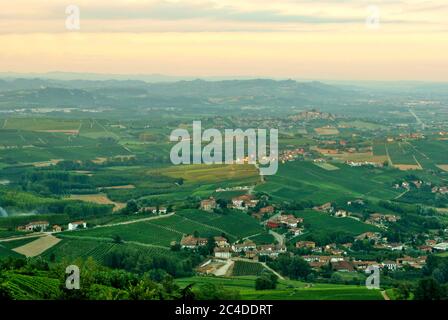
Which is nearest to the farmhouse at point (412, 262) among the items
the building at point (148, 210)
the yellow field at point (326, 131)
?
the building at point (148, 210)

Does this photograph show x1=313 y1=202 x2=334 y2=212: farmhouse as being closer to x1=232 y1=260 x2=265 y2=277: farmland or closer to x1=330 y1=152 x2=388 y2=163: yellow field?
x1=232 y1=260 x2=265 y2=277: farmland

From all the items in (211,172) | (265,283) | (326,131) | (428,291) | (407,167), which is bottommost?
(326,131)

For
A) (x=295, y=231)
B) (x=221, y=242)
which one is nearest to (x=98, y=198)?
(x=295, y=231)

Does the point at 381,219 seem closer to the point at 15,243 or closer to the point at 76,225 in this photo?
the point at 76,225

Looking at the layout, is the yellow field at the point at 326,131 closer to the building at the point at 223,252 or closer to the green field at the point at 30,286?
the building at the point at 223,252

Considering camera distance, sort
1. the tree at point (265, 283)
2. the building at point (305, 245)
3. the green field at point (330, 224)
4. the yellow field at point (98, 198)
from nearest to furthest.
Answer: the tree at point (265, 283) < the building at point (305, 245) < the green field at point (330, 224) < the yellow field at point (98, 198)
